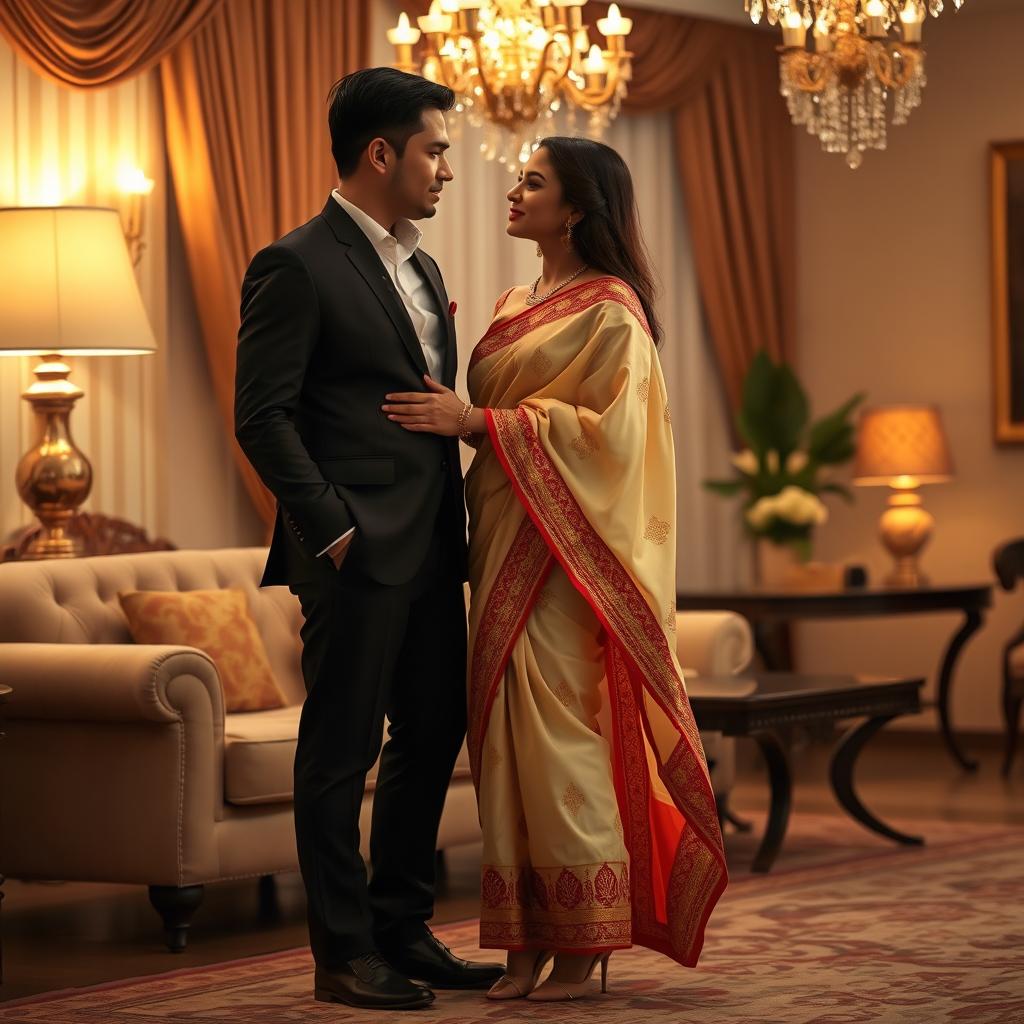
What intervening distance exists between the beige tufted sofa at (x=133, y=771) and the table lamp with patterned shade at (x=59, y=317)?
0.58 meters

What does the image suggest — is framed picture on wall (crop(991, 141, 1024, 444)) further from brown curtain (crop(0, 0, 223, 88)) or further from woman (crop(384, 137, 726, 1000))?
woman (crop(384, 137, 726, 1000))

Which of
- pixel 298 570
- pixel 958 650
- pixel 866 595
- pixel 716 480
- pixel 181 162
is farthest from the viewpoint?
pixel 716 480

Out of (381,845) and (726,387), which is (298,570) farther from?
(726,387)

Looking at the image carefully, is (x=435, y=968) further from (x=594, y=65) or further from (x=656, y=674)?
(x=594, y=65)

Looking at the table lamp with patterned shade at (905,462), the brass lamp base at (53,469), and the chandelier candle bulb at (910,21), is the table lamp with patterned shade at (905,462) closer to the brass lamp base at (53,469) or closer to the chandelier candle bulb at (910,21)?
the chandelier candle bulb at (910,21)

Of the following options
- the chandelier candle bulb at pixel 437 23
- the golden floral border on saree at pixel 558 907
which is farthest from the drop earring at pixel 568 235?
the chandelier candle bulb at pixel 437 23

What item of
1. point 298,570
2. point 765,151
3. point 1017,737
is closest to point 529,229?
point 298,570

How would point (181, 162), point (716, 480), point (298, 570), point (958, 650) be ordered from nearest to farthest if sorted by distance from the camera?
point (298, 570) → point (181, 162) → point (958, 650) → point (716, 480)

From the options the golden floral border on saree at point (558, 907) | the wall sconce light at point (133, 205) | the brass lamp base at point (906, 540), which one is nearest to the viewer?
the golden floral border on saree at point (558, 907)

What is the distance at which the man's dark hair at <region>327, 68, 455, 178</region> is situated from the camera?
354 centimetres

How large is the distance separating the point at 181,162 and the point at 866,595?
9.27 feet

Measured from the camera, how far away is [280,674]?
541 cm

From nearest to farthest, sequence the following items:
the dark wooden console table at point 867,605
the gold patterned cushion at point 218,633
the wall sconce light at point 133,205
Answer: the gold patterned cushion at point 218,633 → the wall sconce light at point 133,205 → the dark wooden console table at point 867,605

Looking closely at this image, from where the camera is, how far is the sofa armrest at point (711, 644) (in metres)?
Answer: 5.77
